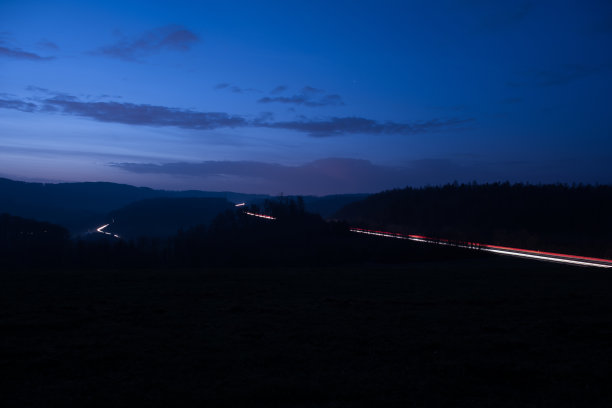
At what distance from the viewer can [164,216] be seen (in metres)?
139

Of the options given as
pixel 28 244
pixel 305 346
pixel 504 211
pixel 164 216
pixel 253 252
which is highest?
pixel 504 211

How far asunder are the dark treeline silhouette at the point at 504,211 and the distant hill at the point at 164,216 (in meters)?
53.5

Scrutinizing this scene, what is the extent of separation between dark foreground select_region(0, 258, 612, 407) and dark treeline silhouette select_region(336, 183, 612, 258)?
51.6 meters

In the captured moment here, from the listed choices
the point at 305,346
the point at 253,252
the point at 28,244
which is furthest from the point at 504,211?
the point at 305,346

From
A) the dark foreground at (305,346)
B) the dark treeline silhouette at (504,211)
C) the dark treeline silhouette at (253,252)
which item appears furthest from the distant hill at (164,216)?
the dark foreground at (305,346)

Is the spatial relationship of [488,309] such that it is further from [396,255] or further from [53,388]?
[396,255]

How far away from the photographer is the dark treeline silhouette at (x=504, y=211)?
71812mm

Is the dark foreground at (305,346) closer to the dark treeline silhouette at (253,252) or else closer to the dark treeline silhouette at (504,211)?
the dark treeline silhouette at (253,252)

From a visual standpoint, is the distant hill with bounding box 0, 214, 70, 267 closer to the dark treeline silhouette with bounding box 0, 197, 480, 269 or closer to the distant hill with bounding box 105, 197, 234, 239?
the dark treeline silhouette with bounding box 0, 197, 480, 269

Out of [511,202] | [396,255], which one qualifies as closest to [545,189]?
[511,202]

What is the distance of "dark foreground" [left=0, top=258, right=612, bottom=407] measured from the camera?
4996 millimetres

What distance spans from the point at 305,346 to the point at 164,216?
141053mm

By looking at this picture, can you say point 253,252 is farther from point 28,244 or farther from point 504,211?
point 504,211

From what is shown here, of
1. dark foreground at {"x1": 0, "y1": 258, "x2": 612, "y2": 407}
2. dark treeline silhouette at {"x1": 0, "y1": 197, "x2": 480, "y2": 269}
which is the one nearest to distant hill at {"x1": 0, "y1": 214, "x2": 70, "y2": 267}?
dark treeline silhouette at {"x1": 0, "y1": 197, "x2": 480, "y2": 269}
